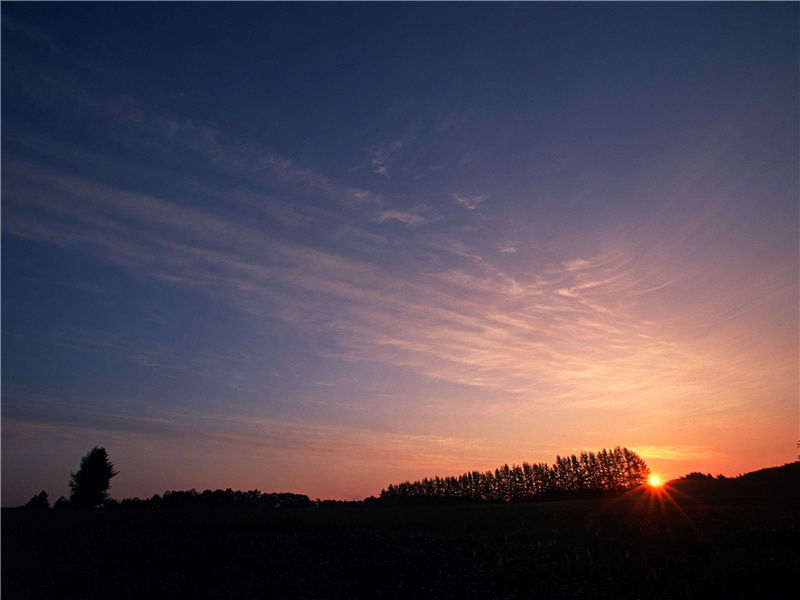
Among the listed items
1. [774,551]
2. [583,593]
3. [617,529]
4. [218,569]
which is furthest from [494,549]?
[218,569]

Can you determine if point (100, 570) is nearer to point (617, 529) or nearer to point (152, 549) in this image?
point (152, 549)

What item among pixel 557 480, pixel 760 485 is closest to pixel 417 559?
pixel 760 485

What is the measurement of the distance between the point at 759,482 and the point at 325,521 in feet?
266

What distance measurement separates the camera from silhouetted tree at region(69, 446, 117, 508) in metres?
75.7

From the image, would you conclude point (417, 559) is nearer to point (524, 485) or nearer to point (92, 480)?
point (92, 480)

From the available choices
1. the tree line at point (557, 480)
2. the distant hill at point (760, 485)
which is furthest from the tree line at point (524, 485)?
the distant hill at point (760, 485)

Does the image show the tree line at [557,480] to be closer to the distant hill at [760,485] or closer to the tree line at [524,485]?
the tree line at [524,485]

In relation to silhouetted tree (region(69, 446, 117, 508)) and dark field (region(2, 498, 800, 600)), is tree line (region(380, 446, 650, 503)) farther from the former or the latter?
dark field (region(2, 498, 800, 600))

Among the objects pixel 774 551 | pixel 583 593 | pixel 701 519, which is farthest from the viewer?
pixel 701 519

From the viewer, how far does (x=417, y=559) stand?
75.1ft

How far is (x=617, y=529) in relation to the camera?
28.2m

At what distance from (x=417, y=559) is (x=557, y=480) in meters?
154

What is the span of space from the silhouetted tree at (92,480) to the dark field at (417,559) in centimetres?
5480

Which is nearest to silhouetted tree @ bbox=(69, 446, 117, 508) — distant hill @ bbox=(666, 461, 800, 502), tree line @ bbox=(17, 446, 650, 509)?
tree line @ bbox=(17, 446, 650, 509)
